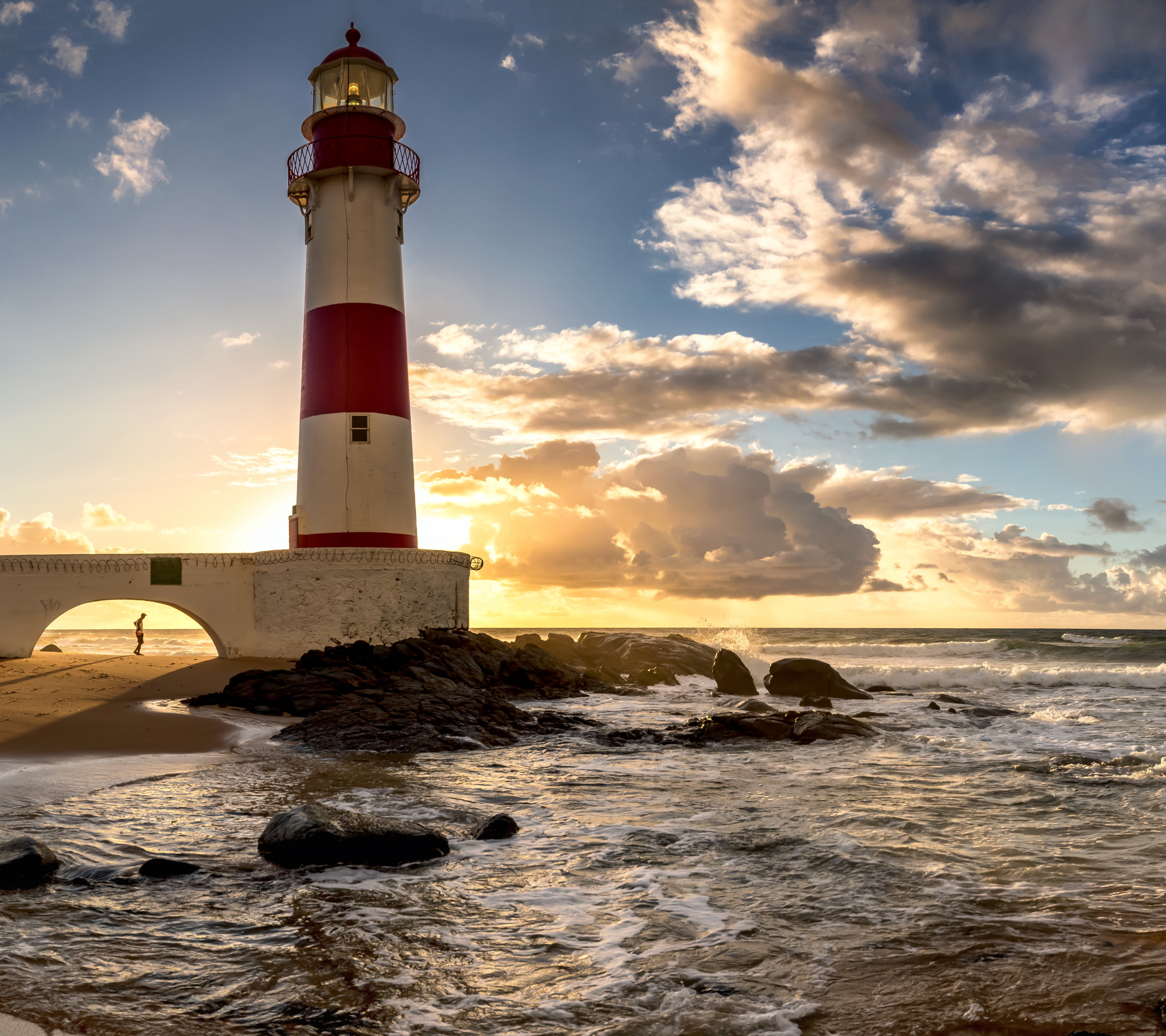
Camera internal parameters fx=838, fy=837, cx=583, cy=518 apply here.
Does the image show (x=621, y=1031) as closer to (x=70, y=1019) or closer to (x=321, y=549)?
(x=70, y=1019)

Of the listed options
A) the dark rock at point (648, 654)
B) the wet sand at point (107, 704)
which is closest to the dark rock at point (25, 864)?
the wet sand at point (107, 704)

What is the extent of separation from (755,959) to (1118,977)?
1972 mm

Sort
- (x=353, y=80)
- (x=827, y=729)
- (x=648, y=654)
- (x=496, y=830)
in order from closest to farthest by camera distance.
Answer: (x=496, y=830), (x=827, y=729), (x=353, y=80), (x=648, y=654)

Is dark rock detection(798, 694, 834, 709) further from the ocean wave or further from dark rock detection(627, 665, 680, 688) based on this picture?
the ocean wave

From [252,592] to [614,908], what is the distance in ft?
51.1

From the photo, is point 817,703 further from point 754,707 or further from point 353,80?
point 353,80

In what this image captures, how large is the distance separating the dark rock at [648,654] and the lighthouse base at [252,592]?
9.45 meters

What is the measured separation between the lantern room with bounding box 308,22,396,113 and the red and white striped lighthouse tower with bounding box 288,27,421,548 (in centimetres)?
5

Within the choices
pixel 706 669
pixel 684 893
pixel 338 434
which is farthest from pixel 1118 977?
pixel 706 669

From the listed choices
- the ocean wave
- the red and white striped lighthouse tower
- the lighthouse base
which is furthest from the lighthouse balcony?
the ocean wave

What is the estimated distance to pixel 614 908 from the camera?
561 centimetres

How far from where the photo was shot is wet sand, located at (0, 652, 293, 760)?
11.1 m

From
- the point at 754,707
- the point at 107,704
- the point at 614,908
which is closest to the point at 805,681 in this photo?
the point at 754,707

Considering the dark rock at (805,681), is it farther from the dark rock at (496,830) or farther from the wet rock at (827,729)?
the dark rock at (496,830)
